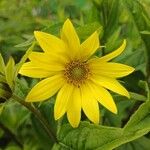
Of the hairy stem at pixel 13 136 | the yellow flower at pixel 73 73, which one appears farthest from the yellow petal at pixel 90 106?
the hairy stem at pixel 13 136

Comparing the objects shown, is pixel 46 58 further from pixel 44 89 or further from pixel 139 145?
pixel 139 145

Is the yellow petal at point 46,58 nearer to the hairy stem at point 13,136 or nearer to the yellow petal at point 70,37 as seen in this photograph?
the yellow petal at point 70,37

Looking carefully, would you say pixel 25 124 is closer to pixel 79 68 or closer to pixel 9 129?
pixel 9 129

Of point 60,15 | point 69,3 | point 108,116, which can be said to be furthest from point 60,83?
point 69,3

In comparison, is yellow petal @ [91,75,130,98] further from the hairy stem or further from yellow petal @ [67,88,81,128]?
the hairy stem

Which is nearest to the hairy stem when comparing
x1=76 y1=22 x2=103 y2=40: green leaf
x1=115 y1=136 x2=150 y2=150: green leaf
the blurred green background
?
the blurred green background

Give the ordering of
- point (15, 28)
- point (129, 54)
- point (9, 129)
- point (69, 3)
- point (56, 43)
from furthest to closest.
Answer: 1. point (69, 3)
2. point (15, 28)
3. point (9, 129)
4. point (129, 54)
5. point (56, 43)
